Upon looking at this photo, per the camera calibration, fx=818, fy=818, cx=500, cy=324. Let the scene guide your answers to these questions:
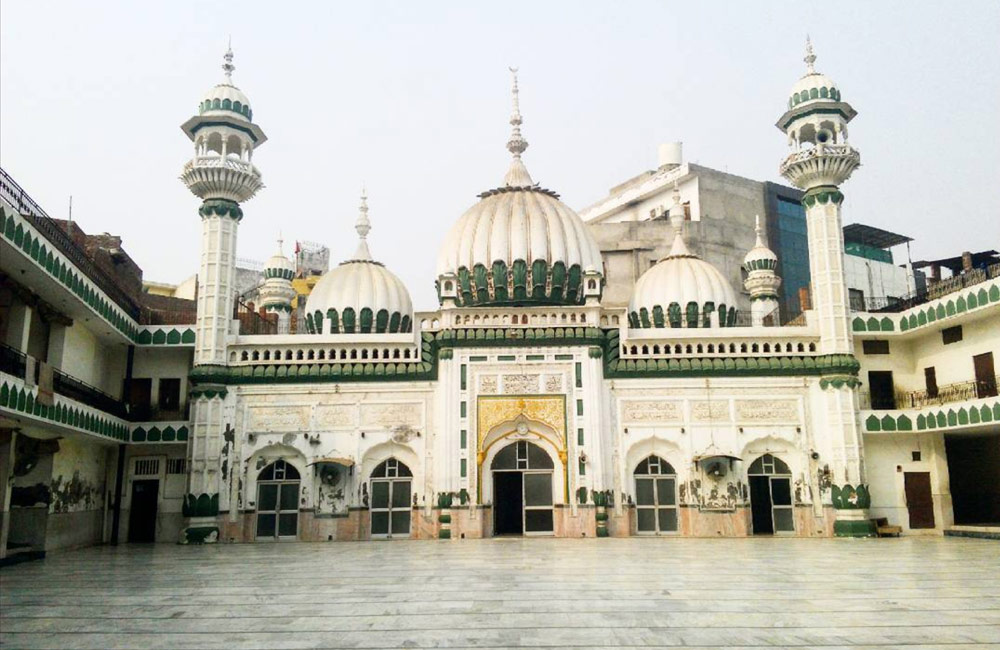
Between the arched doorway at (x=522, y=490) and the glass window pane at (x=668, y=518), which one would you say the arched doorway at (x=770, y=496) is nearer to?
the glass window pane at (x=668, y=518)

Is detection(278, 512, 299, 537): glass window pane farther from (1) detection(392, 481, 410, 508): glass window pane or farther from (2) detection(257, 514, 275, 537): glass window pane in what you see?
(1) detection(392, 481, 410, 508): glass window pane

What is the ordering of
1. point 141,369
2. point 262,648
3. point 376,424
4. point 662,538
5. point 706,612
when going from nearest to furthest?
point 262,648 < point 706,612 < point 662,538 < point 376,424 < point 141,369

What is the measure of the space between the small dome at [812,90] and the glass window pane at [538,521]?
16147 millimetres

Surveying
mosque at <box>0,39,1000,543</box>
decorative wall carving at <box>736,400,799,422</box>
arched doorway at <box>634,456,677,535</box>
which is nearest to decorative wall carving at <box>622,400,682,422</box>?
mosque at <box>0,39,1000,543</box>

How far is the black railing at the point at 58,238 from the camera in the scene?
1761 centimetres

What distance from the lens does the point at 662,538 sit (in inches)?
942

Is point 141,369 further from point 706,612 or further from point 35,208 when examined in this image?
point 706,612

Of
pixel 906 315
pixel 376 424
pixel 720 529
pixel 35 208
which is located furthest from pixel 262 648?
pixel 906 315

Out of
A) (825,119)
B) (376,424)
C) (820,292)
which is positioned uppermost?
(825,119)

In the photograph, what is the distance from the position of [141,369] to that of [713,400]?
18765 mm

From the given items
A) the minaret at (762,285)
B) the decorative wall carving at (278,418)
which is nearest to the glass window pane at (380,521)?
the decorative wall carving at (278,418)

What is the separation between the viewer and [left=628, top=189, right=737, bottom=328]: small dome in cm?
2964

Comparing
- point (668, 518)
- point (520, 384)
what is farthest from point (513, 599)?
point (668, 518)

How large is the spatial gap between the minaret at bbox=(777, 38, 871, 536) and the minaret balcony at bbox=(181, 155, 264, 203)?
18094 millimetres
